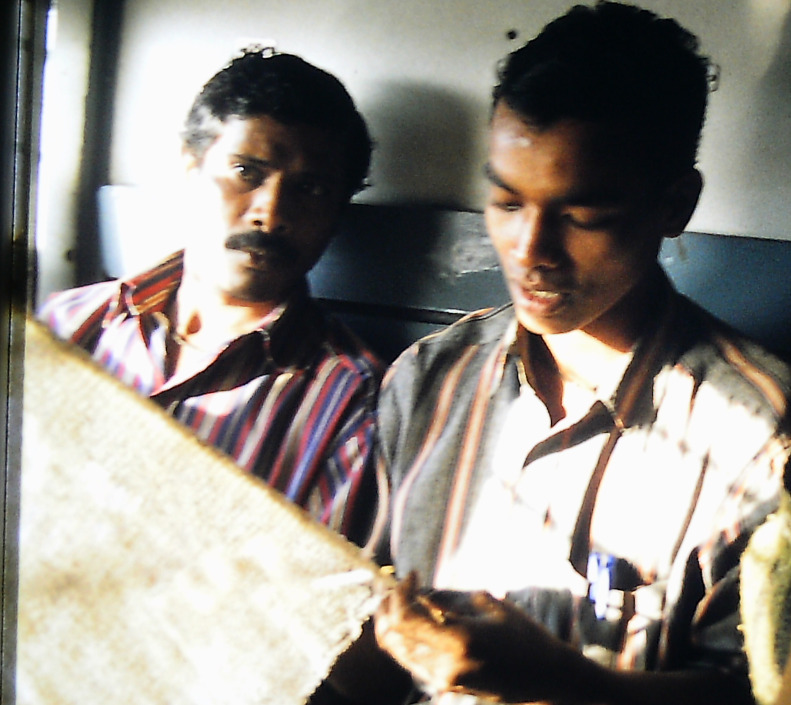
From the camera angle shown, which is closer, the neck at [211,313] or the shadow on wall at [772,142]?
the shadow on wall at [772,142]

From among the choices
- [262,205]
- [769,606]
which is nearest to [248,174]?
[262,205]

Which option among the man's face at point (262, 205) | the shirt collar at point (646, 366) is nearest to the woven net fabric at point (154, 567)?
the man's face at point (262, 205)

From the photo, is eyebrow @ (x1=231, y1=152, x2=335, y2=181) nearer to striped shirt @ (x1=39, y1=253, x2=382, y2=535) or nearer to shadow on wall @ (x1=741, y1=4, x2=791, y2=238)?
striped shirt @ (x1=39, y1=253, x2=382, y2=535)

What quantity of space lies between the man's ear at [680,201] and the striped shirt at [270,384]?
11.0 inches

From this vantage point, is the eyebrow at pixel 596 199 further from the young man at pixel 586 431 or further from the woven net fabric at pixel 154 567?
the woven net fabric at pixel 154 567

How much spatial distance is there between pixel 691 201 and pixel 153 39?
0.51 metres

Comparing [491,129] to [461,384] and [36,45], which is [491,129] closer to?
[461,384]

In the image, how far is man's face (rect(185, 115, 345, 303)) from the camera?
0.65m

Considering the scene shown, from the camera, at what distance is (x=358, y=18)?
0.64m

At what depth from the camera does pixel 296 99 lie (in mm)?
645

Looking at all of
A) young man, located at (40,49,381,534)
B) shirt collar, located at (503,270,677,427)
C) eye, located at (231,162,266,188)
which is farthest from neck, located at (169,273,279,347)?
shirt collar, located at (503,270,677,427)

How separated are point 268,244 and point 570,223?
0.88 ft

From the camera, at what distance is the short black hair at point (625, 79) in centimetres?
57

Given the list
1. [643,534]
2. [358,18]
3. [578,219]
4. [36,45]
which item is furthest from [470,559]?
[36,45]
